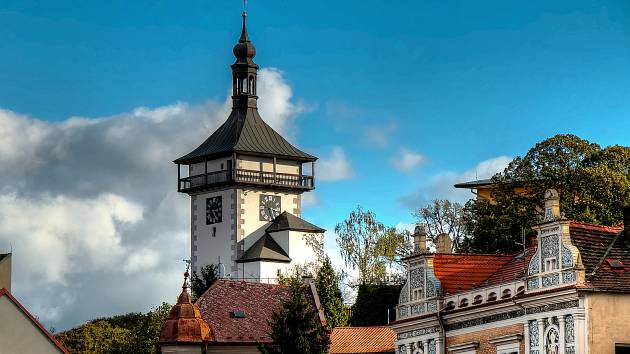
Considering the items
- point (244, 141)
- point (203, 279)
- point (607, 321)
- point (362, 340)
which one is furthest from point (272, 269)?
point (607, 321)

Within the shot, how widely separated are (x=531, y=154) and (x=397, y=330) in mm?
30724

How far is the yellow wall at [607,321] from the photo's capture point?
64500mm

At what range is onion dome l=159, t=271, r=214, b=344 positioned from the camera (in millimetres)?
92250

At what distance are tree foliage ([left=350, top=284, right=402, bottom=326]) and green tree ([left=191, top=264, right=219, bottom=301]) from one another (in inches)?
496

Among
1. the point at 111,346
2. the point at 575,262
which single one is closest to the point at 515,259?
the point at 575,262

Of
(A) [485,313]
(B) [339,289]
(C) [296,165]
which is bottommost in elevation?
(A) [485,313]

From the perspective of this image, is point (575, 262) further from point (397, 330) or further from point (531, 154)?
point (531, 154)

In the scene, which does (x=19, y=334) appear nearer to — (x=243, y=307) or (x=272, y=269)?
(x=243, y=307)

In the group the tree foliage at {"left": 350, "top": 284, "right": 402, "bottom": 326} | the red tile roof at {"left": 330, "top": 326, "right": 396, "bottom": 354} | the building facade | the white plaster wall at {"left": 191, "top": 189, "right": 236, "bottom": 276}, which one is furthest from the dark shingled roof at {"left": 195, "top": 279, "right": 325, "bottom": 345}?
the white plaster wall at {"left": 191, "top": 189, "right": 236, "bottom": 276}

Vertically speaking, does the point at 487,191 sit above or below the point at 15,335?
above

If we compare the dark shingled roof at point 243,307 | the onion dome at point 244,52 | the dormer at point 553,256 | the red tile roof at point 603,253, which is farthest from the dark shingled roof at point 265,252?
the dormer at point 553,256

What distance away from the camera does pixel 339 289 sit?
11781cm

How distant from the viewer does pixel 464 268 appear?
77125 millimetres

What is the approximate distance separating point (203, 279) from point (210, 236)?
1277 cm
